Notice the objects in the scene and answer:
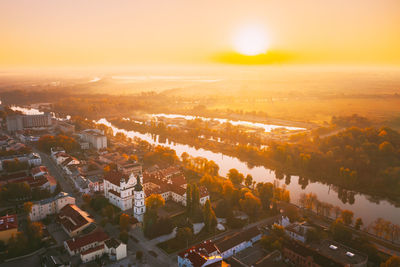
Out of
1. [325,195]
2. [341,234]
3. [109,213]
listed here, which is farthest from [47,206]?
[325,195]

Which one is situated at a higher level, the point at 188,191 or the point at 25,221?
the point at 188,191

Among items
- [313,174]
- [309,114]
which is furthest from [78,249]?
[309,114]

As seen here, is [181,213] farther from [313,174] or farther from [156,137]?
[156,137]

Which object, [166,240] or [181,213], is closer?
[166,240]

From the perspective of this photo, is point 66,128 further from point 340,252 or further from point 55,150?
point 340,252

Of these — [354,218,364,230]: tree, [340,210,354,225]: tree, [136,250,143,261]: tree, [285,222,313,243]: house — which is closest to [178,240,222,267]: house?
[136,250,143,261]: tree
